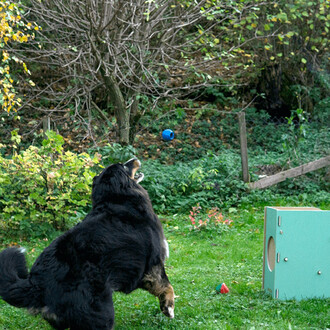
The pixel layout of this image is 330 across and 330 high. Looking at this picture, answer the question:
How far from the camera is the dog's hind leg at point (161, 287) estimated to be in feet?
13.3

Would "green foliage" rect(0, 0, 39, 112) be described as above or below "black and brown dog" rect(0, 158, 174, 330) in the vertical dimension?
above

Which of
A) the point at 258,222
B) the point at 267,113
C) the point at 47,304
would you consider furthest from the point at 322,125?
the point at 47,304

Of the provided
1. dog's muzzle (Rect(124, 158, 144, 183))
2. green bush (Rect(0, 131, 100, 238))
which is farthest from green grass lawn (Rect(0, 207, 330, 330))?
dog's muzzle (Rect(124, 158, 144, 183))

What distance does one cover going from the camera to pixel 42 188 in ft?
22.7

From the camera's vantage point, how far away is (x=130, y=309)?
15.0ft

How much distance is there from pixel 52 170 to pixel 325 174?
571cm

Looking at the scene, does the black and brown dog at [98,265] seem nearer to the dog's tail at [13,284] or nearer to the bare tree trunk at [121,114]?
the dog's tail at [13,284]

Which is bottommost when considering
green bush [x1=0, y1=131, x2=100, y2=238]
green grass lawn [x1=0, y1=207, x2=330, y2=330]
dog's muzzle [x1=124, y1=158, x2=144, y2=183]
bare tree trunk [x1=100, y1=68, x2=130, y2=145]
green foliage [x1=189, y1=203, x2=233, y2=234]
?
green grass lawn [x1=0, y1=207, x2=330, y2=330]

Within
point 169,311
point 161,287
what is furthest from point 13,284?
point 169,311

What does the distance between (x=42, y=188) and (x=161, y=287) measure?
3.43m

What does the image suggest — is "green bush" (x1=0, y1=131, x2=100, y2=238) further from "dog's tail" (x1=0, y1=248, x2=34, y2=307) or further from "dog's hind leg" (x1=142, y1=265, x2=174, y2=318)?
"dog's tail" (x1=0, y1=248, x2=34, y2=307)

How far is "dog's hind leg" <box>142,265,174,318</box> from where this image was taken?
4066 millimetres

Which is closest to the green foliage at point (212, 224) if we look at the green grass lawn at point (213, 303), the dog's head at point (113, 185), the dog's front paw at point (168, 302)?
the green grass lawn at point (213, 303)

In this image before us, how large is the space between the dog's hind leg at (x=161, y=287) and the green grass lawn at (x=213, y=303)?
0.12 metres
